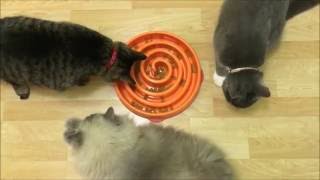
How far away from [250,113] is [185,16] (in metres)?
0.53

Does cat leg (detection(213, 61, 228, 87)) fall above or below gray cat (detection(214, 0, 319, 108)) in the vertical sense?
below

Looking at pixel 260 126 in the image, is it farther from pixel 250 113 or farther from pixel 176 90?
pixel 176 90

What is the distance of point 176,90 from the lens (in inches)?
77.4

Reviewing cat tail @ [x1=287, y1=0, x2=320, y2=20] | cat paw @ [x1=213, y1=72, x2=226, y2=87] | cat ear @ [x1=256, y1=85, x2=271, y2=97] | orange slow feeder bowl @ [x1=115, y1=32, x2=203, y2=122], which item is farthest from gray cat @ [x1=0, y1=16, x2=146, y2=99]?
cat tail @ [x1=287, y1=0, x2=320, y2=20]

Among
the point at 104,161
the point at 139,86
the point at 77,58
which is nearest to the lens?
the point at 104,161

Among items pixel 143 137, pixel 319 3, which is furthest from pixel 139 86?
pixel 319 3

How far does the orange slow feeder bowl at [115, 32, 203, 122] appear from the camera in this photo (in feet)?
6.40

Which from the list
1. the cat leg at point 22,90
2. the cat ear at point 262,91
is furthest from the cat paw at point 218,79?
the cat leg at point 22,90

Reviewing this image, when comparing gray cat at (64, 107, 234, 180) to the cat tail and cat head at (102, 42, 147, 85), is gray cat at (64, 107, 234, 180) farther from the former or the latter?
the cat tail

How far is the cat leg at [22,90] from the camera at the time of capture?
6.31 ft

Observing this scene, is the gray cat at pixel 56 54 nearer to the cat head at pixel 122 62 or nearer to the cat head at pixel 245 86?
the cat head at pixel 122 62

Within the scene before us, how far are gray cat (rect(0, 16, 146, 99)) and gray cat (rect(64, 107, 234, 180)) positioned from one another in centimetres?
23

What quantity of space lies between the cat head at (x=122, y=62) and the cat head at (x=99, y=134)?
0.24m

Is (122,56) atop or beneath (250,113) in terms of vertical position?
atop
